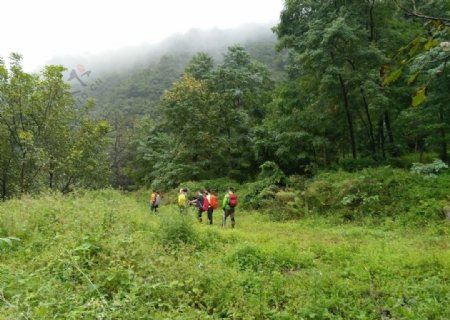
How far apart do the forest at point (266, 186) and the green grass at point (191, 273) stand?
1.7 inches

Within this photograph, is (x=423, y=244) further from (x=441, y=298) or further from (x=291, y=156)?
(x=291, y=156)

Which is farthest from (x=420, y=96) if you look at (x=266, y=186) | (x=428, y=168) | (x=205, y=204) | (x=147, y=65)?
(x=147, y=65)

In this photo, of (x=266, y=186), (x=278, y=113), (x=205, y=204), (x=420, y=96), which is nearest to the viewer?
(x=420, y=96)

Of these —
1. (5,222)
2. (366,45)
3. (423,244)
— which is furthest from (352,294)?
(366,45)

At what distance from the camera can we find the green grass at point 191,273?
649 centimetres

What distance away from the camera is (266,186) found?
21750 millimetres

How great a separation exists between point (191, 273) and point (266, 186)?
14427 mm

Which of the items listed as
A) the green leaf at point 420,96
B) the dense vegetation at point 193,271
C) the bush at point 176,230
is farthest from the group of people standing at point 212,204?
the green leaf at point 420,96

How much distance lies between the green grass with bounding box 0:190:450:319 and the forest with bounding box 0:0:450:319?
0.04 meters

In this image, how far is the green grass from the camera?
6.49 meters

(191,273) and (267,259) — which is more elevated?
(191,273)

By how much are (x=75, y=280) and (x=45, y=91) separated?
21.0 m

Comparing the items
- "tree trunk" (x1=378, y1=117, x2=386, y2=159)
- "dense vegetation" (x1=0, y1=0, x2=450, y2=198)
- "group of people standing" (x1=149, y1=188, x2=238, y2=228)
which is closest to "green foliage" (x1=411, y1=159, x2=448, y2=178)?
"dense vegetation" (x1=0, y1=0, x2=450, y2=198)

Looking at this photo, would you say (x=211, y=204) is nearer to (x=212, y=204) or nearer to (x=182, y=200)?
(x=212, y=204)
